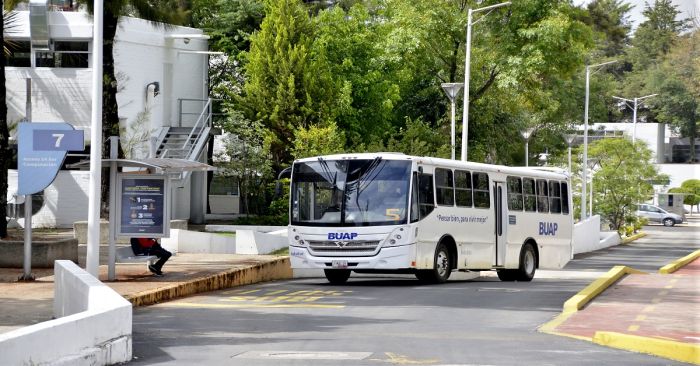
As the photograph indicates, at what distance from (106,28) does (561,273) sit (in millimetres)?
14430

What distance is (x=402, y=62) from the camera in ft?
170

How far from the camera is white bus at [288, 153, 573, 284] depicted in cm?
2486

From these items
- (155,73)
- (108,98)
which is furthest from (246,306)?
(155,73)

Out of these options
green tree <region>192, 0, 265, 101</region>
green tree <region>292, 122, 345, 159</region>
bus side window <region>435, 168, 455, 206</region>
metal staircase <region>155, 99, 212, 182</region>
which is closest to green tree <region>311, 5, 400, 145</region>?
green tree <region>192, 0, 265, 101</region>

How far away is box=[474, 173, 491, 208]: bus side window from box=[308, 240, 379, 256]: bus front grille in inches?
151

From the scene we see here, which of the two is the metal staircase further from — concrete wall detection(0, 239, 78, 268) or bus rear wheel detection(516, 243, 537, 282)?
concrete wall detection(0, 239, 78, 268)

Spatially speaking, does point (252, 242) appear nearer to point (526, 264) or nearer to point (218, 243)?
point (218, 243)

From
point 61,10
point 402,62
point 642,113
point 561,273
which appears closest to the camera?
point 561,273

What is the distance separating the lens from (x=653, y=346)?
1346 centimetres

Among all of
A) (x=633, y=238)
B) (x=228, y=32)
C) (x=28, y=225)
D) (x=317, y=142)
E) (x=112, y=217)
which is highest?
(x=228, y=32)

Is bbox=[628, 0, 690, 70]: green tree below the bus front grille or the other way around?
the other way around

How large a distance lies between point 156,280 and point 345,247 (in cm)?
420

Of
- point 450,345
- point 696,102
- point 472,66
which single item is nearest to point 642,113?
point 696,102

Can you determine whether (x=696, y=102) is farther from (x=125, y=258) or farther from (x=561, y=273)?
(x=125, y=258)
